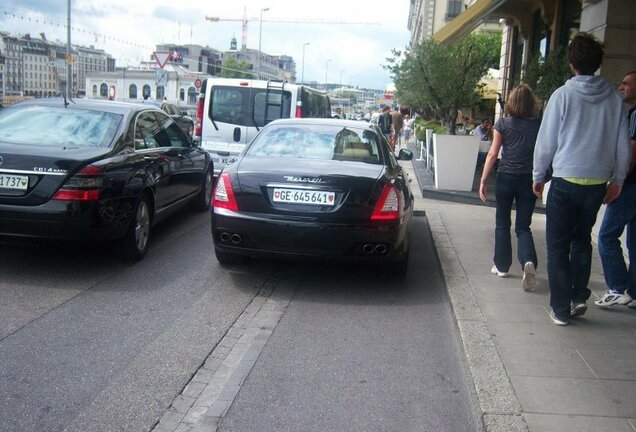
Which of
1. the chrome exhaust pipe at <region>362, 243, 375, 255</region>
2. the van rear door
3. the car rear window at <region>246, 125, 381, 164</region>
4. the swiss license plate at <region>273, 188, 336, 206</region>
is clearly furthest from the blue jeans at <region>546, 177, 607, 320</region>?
the van rear door

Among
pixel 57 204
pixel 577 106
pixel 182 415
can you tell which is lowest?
pixel 182 415

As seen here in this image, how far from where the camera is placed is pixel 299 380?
3922 millimetres

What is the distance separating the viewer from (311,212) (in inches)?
213

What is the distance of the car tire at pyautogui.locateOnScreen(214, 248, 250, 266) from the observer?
618 centimetres

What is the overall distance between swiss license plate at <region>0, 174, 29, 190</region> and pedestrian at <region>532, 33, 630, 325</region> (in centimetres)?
400

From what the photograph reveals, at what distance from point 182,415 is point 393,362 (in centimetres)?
144

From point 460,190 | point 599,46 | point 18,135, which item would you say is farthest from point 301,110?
point 599,46

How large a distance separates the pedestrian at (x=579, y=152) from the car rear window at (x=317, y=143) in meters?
2.02

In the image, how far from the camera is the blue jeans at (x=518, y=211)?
5777 mm

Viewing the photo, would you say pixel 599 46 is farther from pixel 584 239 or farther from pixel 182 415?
pixel 182 415

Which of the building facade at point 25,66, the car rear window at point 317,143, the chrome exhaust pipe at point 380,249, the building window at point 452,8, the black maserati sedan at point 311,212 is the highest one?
the building window at point 452,8

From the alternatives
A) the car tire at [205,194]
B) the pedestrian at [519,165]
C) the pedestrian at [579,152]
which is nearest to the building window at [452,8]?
the car tire at [205,194]

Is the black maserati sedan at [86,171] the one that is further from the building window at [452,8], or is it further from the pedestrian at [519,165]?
the building window at [452,8]

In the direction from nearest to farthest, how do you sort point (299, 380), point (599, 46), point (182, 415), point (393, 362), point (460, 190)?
1. point (182, 415)
2. point (299, 380)
3. point (393, 362)
4. point (599, 46)
5. point (460, 190)
